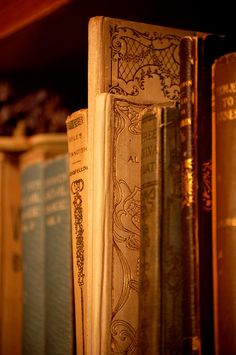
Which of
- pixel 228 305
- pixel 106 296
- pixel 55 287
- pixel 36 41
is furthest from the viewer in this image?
pixel 36 41

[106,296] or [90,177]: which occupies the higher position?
[90,177]

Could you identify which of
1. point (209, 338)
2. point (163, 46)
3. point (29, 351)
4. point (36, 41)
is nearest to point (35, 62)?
point (36, 41)

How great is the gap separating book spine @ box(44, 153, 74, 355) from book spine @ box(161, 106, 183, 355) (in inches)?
7.2

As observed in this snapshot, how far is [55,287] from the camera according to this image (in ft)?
2.48

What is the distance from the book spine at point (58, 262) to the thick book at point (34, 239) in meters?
0.02

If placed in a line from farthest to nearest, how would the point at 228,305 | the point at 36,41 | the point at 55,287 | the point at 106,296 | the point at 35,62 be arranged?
the point at 35,62 → the point at 36,41 → the point at 55,287 → the point at 106,296 → the point at 228,305

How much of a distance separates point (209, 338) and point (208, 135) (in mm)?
181

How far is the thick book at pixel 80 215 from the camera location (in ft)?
2.21

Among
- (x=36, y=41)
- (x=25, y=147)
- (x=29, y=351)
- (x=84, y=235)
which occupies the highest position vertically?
(x=36, y=41)

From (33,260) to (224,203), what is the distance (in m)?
0.37

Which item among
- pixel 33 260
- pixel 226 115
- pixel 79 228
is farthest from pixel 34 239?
pixel 226 115

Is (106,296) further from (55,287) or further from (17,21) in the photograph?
(17,21)

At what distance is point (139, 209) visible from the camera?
67cm

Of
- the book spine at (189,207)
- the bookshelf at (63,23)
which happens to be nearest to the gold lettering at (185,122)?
the book spine at (189,207)
